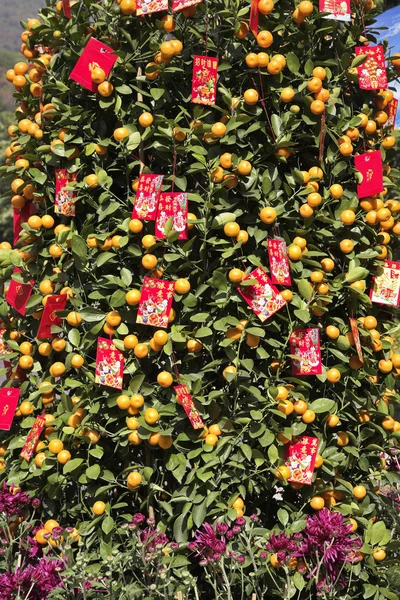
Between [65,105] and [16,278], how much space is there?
59 centimetres

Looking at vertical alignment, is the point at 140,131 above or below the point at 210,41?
below

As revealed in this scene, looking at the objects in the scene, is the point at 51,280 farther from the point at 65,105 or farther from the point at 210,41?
the point at 210,41

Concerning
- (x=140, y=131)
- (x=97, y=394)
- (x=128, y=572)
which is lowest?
(x=128, y=572)

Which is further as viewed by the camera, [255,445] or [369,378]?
[369,378]

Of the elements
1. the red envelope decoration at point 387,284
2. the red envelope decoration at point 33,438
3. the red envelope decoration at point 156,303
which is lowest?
the red envelope decoration at point 33,438

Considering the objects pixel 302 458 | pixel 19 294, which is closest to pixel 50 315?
pixel 19 294

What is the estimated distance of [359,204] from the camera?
7.06ft

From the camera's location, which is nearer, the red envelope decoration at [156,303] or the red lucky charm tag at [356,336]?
the red envelope decoration at [156,303]

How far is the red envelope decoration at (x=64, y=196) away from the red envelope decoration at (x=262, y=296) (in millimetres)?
621

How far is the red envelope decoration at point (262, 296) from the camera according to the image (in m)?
1.95

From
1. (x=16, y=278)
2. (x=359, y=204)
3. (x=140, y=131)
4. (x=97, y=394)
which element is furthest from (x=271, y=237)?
(x=16, y=278)

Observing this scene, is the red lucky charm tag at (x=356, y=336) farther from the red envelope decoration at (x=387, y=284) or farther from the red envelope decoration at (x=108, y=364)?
the red envelope decoration at (x=108, y=364)

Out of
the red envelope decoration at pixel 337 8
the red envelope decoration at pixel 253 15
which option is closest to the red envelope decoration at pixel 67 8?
the red envelope decoration at pixel 253 15

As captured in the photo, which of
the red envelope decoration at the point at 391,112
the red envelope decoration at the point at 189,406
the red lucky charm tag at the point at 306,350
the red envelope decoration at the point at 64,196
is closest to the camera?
the red envelope decoration at the point at 189,406
